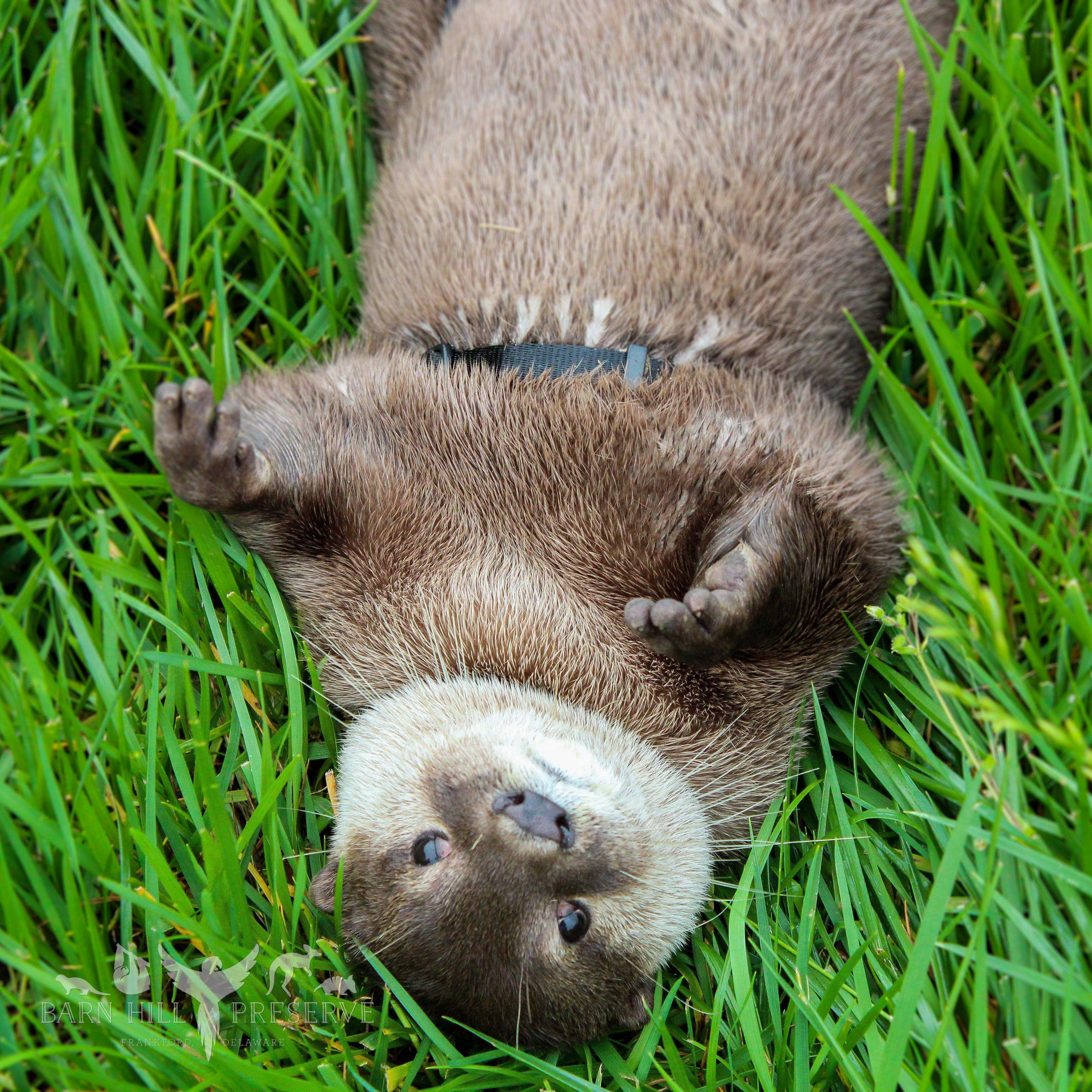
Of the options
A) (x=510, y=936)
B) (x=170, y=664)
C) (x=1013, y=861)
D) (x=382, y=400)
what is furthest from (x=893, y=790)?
(x=170, y=664)

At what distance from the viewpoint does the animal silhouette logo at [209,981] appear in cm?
214

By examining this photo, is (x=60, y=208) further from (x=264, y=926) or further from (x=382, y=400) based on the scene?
(x=264, y=926)

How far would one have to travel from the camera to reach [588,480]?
236 cm

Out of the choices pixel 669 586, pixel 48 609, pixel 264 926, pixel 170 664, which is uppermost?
pixel 669 586

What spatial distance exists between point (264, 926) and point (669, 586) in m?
1.21

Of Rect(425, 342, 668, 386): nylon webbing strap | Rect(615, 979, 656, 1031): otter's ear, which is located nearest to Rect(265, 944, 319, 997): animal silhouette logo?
Rect(615, 979, 656, 1031): otter's ear

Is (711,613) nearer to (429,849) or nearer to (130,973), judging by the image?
(429,849)

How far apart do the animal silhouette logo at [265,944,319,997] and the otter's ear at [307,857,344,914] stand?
0.10 m

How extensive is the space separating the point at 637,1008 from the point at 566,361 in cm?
143

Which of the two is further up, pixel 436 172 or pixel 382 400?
pixel 436 172

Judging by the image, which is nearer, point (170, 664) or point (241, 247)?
point (170, 664)

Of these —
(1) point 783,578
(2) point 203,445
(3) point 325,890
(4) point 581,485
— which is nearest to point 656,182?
(4) point 581,485

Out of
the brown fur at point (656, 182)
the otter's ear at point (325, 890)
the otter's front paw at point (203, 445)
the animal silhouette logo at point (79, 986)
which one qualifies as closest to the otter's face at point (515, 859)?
the otter's ear at point (325, 890)

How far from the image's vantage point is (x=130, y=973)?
88.3 inches
